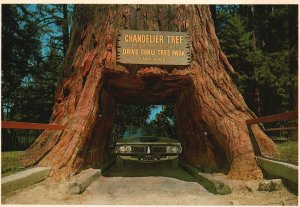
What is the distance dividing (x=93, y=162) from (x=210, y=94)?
4047mm

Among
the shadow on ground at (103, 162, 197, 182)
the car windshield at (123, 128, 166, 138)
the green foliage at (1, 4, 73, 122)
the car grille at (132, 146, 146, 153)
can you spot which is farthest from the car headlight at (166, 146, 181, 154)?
the green foliage at (1, 4, 73, 122)

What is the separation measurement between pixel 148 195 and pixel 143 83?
12.8 ft

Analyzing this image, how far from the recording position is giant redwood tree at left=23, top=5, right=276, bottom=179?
290 inches

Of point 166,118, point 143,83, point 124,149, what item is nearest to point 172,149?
point 124,149

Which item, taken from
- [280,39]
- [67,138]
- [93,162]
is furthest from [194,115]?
[280,39]

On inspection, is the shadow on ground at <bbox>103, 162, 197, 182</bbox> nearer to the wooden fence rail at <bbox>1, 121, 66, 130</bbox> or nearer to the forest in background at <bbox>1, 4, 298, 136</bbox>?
the wooden fence rail at <bbox>1, 121, 66, 130</bbox>

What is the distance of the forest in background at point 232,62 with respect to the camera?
14.7 meters

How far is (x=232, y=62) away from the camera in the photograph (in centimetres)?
1683

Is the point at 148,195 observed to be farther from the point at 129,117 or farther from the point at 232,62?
the point at 129,117

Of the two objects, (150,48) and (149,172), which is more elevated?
(150,48)

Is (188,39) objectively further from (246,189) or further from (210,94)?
(246,189)

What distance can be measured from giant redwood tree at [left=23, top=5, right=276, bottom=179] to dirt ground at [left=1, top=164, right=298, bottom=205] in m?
0.75

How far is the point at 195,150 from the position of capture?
10.8m

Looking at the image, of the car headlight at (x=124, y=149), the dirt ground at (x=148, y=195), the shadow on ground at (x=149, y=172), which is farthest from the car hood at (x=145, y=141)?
the dirt ground at (x=148, y=195)
